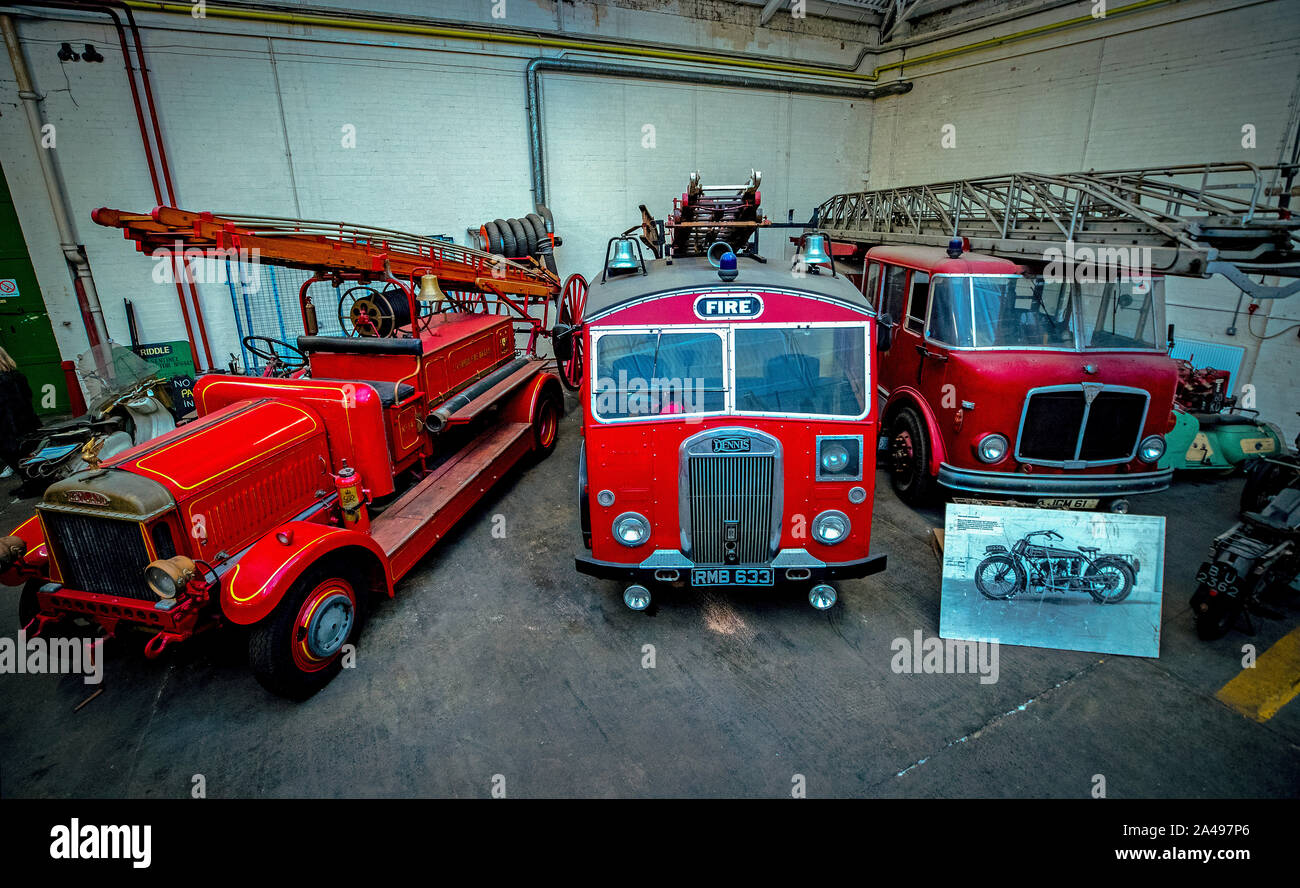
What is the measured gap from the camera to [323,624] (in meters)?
3.97

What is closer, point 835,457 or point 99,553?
point 99,553

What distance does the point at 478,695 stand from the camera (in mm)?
3965

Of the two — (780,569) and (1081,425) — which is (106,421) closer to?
(780,569)

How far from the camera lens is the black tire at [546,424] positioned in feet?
25.1

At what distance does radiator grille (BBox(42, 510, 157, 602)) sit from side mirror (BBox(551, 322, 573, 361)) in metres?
2.92

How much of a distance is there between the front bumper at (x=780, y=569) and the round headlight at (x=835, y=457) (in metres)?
0.63

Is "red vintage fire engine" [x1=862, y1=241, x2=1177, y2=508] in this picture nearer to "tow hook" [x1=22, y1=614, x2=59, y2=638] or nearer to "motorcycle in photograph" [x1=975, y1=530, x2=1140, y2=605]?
"motorcycle in photograph" [x1=975, y1=530, x2=1140, y2=605]

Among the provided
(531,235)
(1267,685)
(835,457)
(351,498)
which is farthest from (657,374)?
(531,235)

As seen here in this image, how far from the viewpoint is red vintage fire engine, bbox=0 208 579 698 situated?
348 cm

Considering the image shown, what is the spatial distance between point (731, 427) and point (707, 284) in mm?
1041

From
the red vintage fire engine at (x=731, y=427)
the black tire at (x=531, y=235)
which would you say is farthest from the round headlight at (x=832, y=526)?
the black tire at (x=531, y=235)

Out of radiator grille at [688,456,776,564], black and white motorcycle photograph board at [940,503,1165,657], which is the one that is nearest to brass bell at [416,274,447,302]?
radiator grille at [688,456,776,564]

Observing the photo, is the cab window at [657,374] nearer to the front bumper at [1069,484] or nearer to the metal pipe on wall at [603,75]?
the front bumper at [1069,484]
